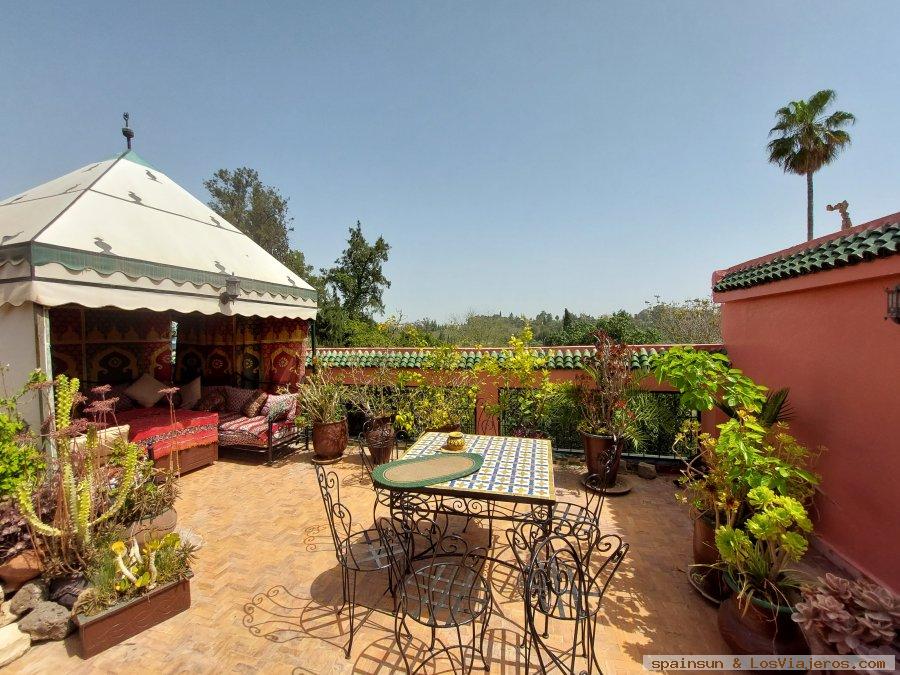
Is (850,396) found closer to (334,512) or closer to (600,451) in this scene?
(600,451)

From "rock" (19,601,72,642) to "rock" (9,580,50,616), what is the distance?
0.06 meters

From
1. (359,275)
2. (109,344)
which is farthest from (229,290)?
(359,275)

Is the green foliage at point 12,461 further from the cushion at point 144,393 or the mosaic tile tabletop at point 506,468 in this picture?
the cushion at point 144,393

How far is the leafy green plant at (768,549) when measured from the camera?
233 cm

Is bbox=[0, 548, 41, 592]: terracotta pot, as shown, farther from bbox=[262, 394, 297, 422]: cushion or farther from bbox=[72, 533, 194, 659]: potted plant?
bbox=[262, 394, 297, 422]: cushion

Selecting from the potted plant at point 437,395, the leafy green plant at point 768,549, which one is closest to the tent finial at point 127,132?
the potted plant at point 437,395

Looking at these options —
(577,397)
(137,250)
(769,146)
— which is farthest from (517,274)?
(137,250)

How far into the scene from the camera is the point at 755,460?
2854 millimetres

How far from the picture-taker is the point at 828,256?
374 centimetres

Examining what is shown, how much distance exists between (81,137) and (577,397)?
12.8 metres

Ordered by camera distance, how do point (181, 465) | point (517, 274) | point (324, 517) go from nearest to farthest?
point (324, 517) < point (181, 465) < point (517, 274)

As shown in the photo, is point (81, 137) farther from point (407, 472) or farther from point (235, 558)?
point (407, 472)

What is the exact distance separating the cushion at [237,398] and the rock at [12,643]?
187 inches

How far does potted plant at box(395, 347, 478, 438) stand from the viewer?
604 cm
